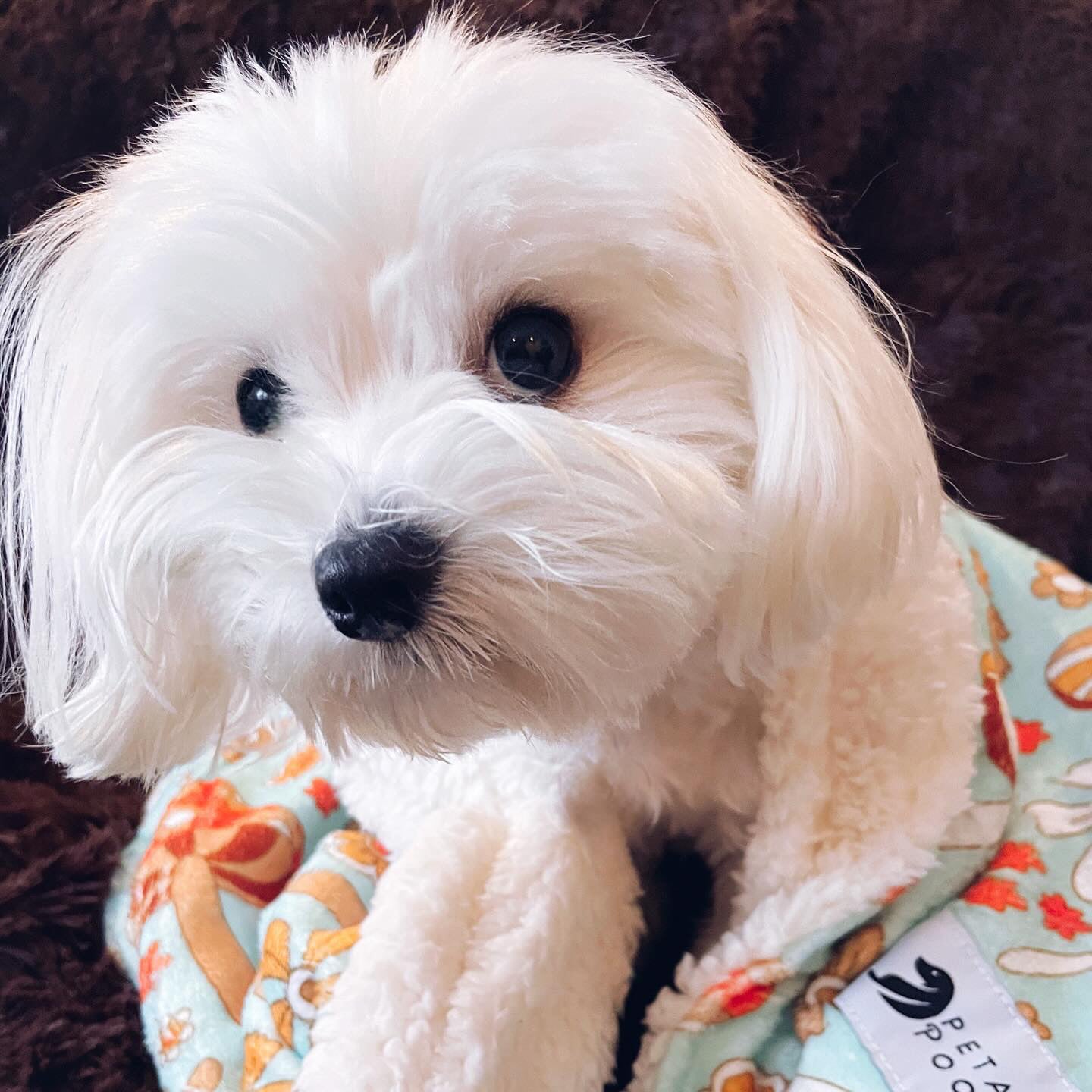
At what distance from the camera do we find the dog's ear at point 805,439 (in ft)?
1.98


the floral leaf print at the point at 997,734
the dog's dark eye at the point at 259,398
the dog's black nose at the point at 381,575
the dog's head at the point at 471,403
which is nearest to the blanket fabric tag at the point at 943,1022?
the floral leaf print at the point at 997,734

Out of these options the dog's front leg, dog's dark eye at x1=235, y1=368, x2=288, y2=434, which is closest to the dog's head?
dog's dark eye at x1=235, y1=368, x2=288, y2=434

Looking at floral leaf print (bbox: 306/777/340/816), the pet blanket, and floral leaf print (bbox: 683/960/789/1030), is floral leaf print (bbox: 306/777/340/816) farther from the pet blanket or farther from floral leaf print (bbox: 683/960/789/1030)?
floral leaf print (bbox: 683/960/789/1030)

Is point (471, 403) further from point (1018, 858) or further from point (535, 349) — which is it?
point (1018, 858)

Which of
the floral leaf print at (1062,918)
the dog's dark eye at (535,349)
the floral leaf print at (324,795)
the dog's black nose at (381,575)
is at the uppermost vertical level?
the dog's dark eye at (535,349)

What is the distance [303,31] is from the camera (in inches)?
42.5

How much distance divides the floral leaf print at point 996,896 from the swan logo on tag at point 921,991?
0.23 feet

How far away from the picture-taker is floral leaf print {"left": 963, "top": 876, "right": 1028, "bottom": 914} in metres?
0.79

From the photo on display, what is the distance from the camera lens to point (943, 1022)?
28.8 inches

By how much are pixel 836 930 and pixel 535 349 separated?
0.47m

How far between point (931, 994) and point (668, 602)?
0.40 meters

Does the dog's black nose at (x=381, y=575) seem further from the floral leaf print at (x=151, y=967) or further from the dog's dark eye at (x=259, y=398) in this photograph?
the floral leaf print at (x=151, y=967)

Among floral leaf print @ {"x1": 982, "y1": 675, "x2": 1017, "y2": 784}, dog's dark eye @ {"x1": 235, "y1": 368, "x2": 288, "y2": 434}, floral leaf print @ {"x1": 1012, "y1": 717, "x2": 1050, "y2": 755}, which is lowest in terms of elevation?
floral leaf print @ {"x1": 1012, "y1": 717, "x2": 1050, "y2": 755}

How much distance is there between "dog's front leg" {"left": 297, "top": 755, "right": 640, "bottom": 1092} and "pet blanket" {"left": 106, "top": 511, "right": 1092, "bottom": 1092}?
76 millimetres
